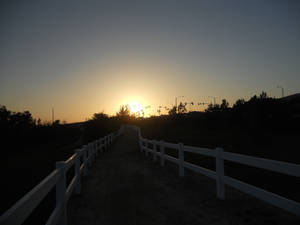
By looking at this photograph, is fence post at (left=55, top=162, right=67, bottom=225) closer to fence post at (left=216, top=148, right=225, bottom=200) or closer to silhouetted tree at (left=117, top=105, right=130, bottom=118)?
fence post at (left=216, top=148, right=225, bottom=200)

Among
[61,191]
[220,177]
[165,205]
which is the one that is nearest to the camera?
[61,191]

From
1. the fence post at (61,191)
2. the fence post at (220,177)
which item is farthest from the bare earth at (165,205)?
the fence post at (61,191)

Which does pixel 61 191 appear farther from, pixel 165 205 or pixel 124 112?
pixel 124 112

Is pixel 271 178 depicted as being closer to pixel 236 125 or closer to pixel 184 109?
pixel 236 125

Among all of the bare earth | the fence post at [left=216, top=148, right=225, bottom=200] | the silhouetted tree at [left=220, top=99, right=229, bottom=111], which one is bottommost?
the bare earth

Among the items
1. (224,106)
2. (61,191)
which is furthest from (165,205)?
(224,106)

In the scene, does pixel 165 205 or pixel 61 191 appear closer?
pixel 61 191

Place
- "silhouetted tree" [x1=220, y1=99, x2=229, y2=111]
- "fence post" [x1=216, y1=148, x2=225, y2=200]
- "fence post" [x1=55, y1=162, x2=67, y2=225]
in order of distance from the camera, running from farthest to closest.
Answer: "silhouetted tree" [x1=220, y1=99, x2=229, y2=111] < "fence post" [x1=216, y1=148, x2=225, y2=200] < "fence post" [x1=55, y1=162, x2=67, y2=225]

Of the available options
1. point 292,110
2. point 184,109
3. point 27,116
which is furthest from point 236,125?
point 27,116

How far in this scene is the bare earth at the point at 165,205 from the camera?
4.55 meters

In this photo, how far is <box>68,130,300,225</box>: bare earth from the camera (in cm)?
455

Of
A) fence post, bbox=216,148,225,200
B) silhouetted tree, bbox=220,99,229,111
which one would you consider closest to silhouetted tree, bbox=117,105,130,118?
silhouetted tree, bbox=220,99,229,111

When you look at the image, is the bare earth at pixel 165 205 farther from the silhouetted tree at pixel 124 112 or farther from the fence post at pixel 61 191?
the silhouetted tree at pixel 124 112

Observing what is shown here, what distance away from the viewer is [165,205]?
18.1 feet
